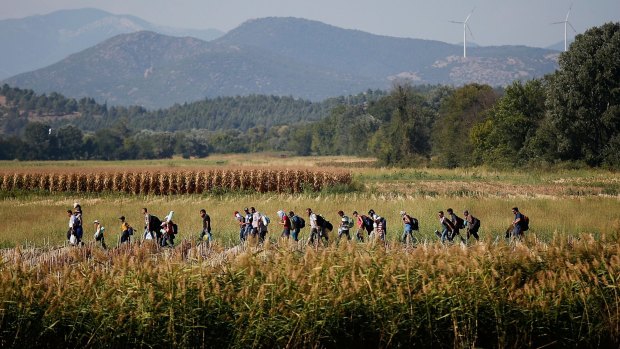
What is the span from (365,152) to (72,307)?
12088 centimetres

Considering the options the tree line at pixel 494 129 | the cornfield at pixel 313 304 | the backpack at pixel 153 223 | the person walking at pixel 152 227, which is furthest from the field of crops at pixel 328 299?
the tree line at pixel 494 129

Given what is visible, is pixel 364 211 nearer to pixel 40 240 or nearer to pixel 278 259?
pixel 40 240

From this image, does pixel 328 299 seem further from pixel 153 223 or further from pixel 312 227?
pixel 153 223

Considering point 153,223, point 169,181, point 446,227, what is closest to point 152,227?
point 153,223

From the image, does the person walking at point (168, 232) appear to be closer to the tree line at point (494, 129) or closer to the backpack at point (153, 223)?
the backpack at point (153, 223)

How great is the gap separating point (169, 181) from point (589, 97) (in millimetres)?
36079

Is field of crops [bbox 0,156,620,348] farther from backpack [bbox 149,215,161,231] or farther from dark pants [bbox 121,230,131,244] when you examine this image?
backpack [bbox 149,215,161,231]

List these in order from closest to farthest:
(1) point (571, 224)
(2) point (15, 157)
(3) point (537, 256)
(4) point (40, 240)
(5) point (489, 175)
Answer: (3) point (537, 256), (4) point (40, 240), (1) point (571, 224), (5) point (489, 175), (2) point (15, 157)

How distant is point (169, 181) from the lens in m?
49.8

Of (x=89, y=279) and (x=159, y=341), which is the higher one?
(x=89, y=279)

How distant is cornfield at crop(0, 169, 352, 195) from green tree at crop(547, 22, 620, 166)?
79.4 ft

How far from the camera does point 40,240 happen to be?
2658cm

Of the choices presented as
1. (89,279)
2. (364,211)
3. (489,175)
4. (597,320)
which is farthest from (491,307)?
(489,175)

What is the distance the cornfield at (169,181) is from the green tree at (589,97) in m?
24.2
